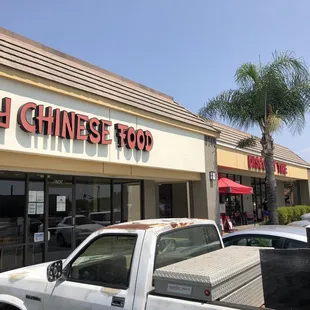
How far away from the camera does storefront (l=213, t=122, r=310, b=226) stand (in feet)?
53.5

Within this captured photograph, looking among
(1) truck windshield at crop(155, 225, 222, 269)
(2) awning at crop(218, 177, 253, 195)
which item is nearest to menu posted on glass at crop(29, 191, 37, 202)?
(1) truck windshield at crop(155, 225, 222, 269)

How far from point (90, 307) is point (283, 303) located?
167 centimetres

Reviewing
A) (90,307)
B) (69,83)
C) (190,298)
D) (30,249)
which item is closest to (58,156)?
(69,83)

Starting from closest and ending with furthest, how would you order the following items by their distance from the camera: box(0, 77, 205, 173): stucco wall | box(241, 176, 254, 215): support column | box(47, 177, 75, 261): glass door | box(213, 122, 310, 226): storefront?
1. box(0, 77, 205, 173): stucco wall
2. box(47, 177, 75, 261): glass door
3. box(213, 122, 310, 226): storefront
4. box(241, 176, 254, 215): support column

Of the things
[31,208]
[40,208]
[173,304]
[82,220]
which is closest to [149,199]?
[82,220]

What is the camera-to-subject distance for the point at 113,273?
348 cm

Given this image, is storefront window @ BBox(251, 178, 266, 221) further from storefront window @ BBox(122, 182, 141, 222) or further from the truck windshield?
the truck windshield

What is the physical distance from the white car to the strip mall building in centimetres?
3

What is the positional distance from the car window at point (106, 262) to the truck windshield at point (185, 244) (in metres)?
0.29

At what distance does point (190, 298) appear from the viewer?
2828mm

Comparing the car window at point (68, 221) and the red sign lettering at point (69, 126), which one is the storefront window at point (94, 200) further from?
the red sign lettering at point (69, 126)

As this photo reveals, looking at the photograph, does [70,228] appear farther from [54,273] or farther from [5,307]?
[54,273]

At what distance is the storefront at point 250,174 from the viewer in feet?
53.5

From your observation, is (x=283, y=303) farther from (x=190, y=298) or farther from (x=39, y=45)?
(x=39, y=45)
